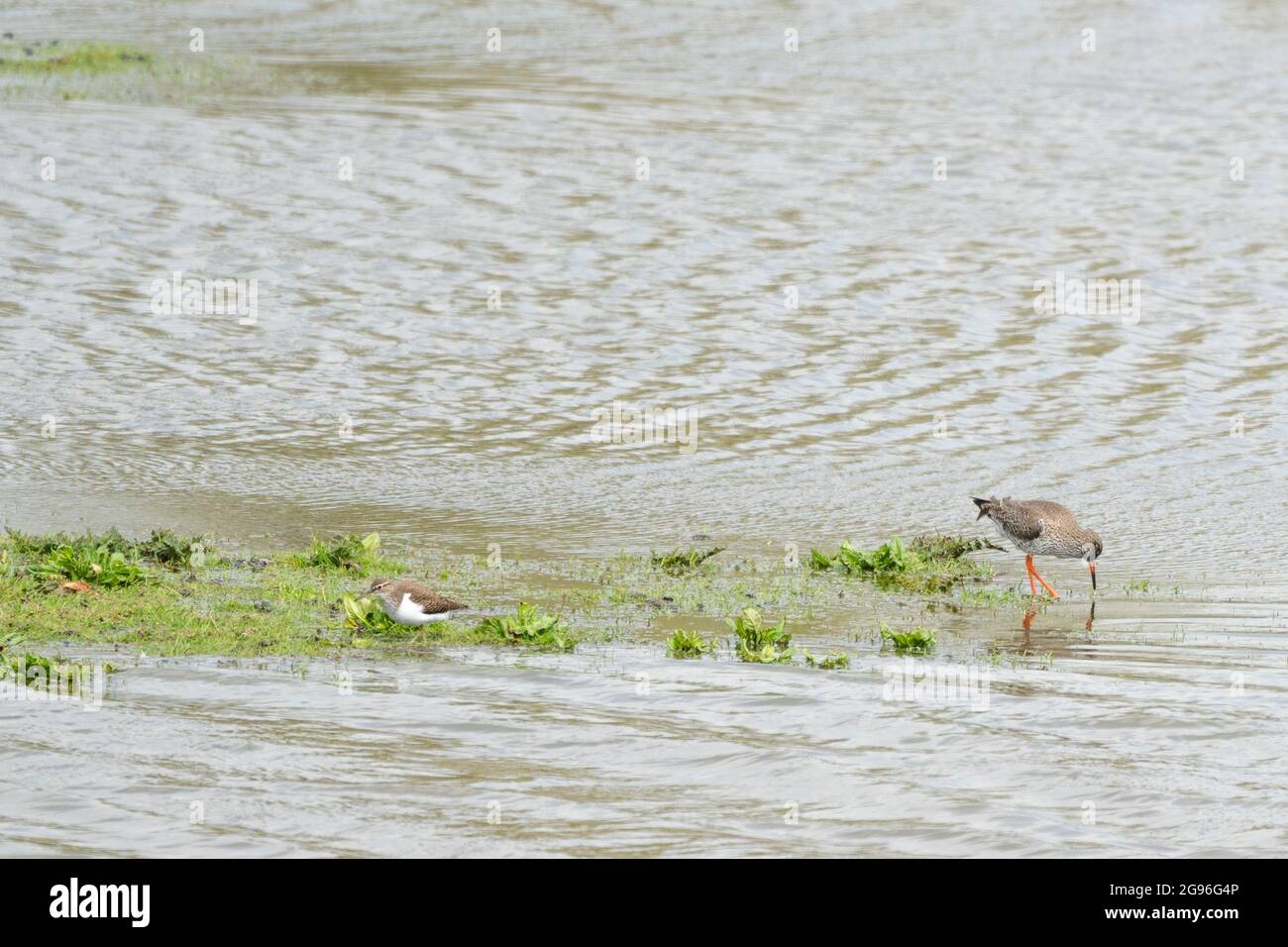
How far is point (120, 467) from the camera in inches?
646

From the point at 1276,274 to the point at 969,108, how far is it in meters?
8.74

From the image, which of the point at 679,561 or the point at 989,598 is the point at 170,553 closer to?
the point at 679,561

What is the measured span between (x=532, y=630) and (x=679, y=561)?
243 cm

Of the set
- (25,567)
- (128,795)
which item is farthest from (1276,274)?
(128,795)

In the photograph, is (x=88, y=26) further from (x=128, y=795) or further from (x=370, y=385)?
(x=128, y=795)

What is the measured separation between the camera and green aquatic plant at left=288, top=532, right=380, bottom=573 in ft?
43.0

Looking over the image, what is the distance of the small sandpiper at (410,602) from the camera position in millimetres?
11242

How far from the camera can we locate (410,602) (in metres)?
11.2

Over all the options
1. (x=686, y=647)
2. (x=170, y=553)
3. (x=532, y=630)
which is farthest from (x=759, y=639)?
(x=170, y=553)

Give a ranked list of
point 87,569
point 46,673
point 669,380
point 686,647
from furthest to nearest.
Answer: point 669,380 < point 87,569 < point 686,647 < point 46,673

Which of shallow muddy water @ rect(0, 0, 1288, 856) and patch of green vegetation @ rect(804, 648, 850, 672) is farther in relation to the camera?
patch of green vegetation @ rect(804, 648, 850, 672)

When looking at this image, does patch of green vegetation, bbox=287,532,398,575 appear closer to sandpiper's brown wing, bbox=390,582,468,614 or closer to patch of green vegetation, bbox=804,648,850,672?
sandpiper's brown wing, bbox=390,582,468,614

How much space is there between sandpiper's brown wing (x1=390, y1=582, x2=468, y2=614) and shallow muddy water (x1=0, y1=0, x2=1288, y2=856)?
45 centimetres

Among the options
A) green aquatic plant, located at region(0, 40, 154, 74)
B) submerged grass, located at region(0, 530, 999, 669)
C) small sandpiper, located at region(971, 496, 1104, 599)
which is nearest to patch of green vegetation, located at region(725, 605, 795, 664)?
submerged grass, located at region(0, 530, 999, 669)
